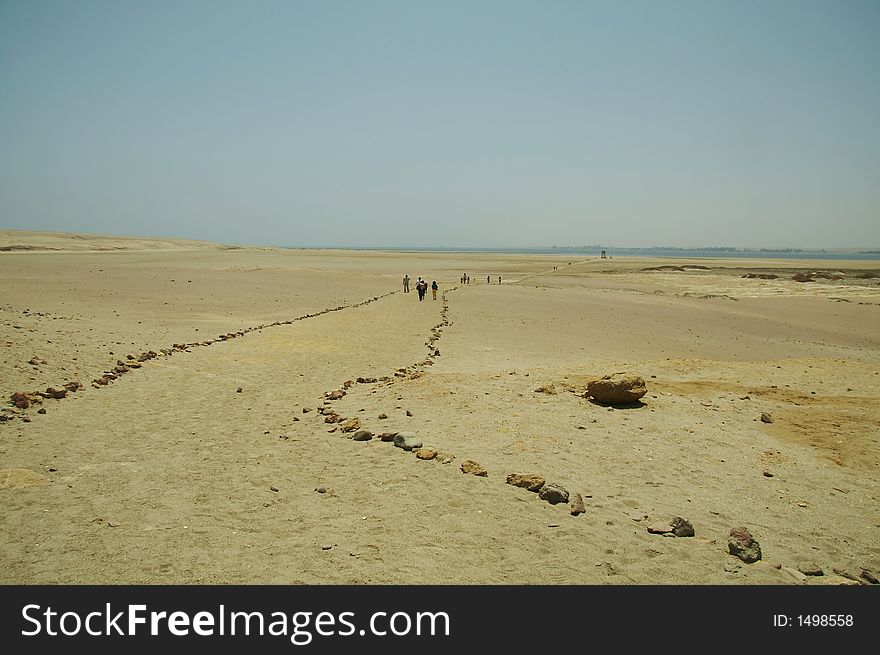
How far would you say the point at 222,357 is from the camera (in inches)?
586

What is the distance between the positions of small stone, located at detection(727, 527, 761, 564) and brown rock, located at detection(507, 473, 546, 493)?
209 centimetres

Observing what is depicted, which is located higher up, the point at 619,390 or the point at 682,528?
the point at 619,390

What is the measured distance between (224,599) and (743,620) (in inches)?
169

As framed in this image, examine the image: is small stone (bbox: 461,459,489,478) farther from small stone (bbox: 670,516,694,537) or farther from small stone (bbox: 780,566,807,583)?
small stone (bbox: 780,566,807,583)

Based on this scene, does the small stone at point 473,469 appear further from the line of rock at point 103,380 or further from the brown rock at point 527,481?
the line of rock at point 103,380

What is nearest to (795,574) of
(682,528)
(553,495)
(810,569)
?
(810,569)

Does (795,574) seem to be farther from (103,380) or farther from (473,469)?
(103,380)

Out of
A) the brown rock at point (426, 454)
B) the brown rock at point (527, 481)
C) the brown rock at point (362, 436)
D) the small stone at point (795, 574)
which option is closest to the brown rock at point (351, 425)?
the brown rock at point (362, 436)

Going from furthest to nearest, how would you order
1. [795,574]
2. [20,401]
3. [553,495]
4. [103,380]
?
[103,380]
[20,401]
[553,495]
[795,574]

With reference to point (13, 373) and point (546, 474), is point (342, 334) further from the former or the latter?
point (546, 474)

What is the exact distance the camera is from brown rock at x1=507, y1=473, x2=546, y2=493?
650 centimetres

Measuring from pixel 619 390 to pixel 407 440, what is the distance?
4612mm

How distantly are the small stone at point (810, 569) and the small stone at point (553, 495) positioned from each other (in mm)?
2333

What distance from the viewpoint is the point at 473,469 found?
7.02 m
